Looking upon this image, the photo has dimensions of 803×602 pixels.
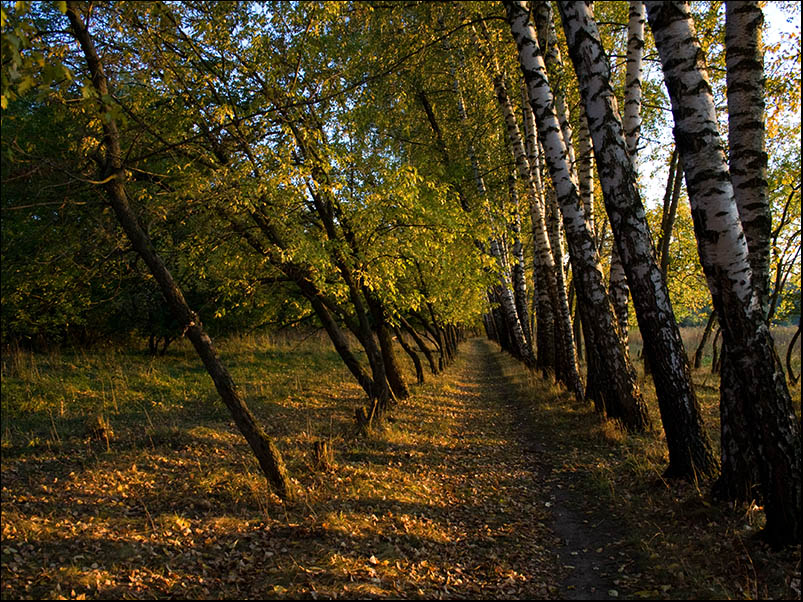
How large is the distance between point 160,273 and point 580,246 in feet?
20.5

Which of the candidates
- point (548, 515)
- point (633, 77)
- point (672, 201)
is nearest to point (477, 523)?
point (548, 515)

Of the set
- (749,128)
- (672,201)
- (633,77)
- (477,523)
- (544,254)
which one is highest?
(633,77)

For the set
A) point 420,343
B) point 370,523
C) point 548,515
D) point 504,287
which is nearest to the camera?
point 370,523

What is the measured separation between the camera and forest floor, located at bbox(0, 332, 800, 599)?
422 cm

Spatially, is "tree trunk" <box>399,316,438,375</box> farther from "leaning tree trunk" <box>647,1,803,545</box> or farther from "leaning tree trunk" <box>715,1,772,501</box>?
"leaning tree trunk" <box>647,1,803,545</box>

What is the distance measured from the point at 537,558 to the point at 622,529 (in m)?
1.06

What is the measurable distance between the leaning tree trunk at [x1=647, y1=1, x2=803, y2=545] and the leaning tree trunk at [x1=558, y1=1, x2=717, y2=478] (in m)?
1.01

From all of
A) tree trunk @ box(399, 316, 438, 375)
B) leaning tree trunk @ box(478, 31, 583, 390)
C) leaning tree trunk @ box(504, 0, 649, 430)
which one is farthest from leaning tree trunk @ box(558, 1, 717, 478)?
tree trunk @ box(399, 316, 438, 375)

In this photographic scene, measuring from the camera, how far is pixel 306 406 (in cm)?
1329

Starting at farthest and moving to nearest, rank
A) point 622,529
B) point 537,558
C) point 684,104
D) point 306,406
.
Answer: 1. point 306,406
2. point 622,529
3. point 537,558
4. point 684,104

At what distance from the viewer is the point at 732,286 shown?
4.34 meters

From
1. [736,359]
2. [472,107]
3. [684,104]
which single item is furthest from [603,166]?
[472,107]

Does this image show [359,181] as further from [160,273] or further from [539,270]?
[539,270]

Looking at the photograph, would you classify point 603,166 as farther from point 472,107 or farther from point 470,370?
point 470,370
